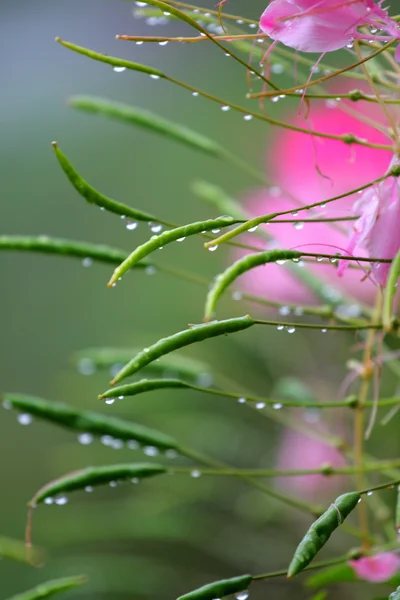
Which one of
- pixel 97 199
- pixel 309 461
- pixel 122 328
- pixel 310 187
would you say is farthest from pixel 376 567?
pixel 122 328

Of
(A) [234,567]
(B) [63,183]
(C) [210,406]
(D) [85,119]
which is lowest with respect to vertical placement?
(A) [234,567]

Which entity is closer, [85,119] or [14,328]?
[14,328]

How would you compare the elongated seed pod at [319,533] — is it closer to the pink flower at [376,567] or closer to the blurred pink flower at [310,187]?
the pink flower at [376,567]

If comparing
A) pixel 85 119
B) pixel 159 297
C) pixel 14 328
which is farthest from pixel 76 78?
pixel 159 297

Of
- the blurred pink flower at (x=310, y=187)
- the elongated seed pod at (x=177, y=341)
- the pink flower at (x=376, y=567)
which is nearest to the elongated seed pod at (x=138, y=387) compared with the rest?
the elongated seed pod at (x=177, y=341)

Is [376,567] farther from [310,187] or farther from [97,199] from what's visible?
[310,187]

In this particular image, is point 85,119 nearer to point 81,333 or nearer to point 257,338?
point 81,333

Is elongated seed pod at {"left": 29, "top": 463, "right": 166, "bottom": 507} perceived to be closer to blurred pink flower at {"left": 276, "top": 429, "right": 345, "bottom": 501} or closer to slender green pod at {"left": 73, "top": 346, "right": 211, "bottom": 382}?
slender green pod at {"left": 73, "top": 346, "right": 211, "bottom": 382}
